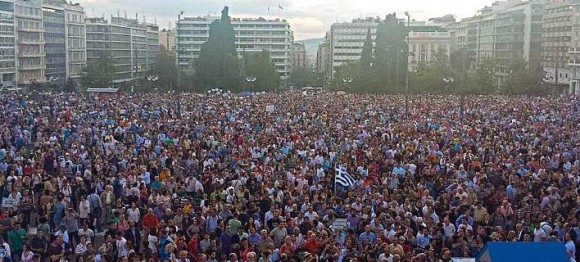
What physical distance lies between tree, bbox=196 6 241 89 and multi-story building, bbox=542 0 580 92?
1654 inches

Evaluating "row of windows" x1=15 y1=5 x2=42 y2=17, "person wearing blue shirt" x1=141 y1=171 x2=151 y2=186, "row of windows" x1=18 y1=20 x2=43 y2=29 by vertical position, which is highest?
"row of windows" x1=15 y1=5 x2=42 y2=17

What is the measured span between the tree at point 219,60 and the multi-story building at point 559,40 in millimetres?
42003

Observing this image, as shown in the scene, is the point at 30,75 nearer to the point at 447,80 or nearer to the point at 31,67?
the point at 31,67

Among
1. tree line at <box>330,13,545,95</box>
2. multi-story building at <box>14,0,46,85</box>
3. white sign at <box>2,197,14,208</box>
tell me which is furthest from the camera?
multi-story building at <box>14,0,46,85</box>

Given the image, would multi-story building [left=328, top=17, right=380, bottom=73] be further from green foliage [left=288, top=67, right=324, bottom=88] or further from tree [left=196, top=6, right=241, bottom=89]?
tree [left=196, top=6, right=241, bottom=89]

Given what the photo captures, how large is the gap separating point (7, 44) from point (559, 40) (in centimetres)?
6857

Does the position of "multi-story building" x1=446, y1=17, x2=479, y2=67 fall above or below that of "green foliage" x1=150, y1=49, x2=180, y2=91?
above

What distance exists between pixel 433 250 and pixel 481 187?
5027 mm

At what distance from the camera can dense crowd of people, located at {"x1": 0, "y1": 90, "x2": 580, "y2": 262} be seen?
11227 millimetres

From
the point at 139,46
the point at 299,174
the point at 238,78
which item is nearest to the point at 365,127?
the point at 299,174

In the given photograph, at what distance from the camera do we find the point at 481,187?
15633mm

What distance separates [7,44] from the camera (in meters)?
90.7

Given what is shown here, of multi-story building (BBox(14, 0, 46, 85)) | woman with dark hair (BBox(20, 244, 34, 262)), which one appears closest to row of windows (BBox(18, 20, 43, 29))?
multi-story building (BBox(14, 0, 46, 85))

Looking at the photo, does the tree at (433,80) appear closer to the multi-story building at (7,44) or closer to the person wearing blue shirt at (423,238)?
the multi-story building at (7,44)
